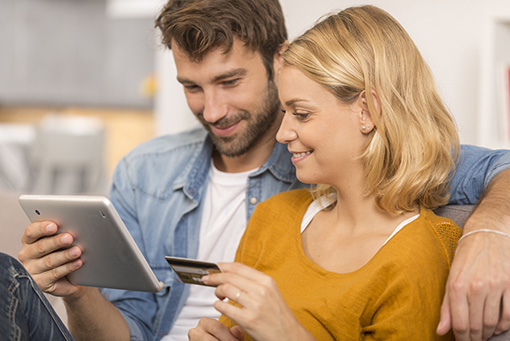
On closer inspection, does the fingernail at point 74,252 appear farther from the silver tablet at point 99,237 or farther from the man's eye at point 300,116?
the man's eye at point 300,116

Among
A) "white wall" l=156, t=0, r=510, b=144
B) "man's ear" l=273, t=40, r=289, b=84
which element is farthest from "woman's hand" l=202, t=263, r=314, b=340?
"white wall" l=156, t=0, r=510, b=144

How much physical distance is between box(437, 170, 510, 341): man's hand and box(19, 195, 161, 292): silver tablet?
0.58 m

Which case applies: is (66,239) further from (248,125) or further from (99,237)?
(248,125)

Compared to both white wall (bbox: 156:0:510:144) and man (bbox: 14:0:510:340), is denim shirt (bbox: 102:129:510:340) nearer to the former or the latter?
man (bbox: 14:0:510:340)

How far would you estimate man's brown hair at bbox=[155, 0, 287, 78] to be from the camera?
154 cm

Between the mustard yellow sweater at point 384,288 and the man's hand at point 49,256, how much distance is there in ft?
1.23

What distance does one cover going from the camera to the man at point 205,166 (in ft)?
5.16

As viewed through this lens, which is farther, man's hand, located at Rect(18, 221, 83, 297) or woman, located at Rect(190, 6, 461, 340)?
man's hand, located at Rect(18, 221, 83, 297)

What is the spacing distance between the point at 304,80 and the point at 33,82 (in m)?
7.93

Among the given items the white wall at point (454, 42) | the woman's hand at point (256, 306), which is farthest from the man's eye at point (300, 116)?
the white wall at point (454, 42)

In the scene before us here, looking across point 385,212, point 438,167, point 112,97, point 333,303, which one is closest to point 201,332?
point 333,303

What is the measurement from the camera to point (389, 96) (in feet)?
3.81

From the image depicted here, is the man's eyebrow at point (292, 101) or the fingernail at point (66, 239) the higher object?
the man's eyebrow at point (292, 101)

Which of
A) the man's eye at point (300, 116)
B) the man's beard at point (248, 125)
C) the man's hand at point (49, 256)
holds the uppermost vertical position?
the man's eye at point (300, 116)
